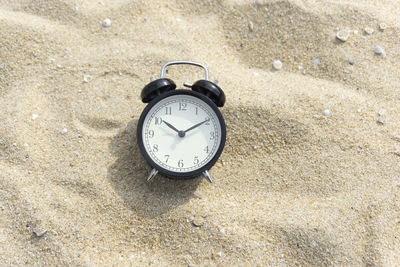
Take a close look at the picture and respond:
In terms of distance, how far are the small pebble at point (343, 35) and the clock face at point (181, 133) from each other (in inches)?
46.0

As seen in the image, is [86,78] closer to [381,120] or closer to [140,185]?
[140,185]

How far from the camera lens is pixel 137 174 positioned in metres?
2.34

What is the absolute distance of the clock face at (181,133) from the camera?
218cm

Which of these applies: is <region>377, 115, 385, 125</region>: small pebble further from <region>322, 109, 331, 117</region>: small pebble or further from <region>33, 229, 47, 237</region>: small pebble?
<region>33, 229, 47, 237</region>: small pebble

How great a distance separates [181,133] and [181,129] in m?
0.05

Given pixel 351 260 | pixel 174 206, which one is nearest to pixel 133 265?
pixel 174 206

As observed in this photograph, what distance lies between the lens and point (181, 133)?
7.21ft

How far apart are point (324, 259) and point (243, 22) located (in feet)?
5.59

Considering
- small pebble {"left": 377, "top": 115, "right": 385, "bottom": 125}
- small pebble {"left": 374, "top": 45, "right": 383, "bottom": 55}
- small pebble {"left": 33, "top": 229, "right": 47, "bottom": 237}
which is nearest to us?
small pebble {"left": 33, "top": 229, "right": 47, "bottom": 237}

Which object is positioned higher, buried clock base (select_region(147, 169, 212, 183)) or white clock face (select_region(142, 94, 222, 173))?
white clock face (select_region(142, 94, 222, 173))

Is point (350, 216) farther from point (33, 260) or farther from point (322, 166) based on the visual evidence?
point (33, 260)

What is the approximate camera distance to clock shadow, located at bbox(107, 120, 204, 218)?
7.38 feet

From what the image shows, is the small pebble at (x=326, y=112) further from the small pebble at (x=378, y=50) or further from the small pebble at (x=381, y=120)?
the small pebble at (x=378, y=50)

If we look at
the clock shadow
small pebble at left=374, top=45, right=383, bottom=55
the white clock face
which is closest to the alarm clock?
the white clock face
